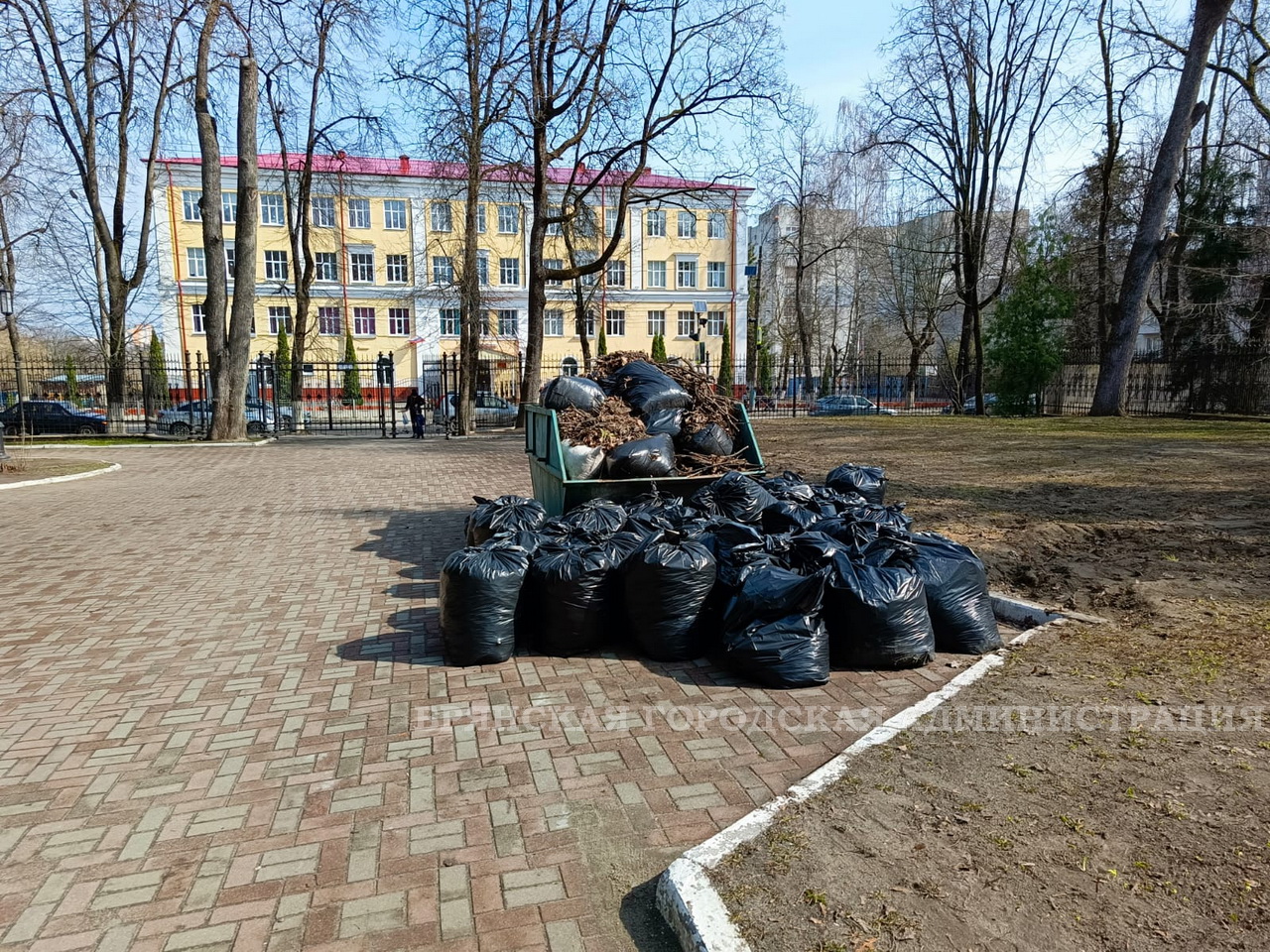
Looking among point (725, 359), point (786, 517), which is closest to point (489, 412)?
point (725, 359)

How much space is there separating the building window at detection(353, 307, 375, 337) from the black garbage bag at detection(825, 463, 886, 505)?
4503 centimetres

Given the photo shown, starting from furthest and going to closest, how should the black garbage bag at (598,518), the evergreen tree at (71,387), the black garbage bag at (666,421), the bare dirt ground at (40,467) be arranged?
the evergreen tree at (71,387) < the bare dirt ground at (40,467) < the black garbage bag at (666,421) < the black garbage bag at (598,518)

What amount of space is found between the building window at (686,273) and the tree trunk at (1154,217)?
107 feet

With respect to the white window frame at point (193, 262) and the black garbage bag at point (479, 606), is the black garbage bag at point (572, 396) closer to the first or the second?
the black garbage bag at point (479, 606)

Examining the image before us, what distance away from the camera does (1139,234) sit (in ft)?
69.2

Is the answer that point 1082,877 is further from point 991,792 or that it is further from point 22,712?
point 22,712

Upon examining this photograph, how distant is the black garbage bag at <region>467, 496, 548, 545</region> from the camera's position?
5.85 metres

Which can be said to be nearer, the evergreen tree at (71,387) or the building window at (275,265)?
the evergreen tree at (71,387)

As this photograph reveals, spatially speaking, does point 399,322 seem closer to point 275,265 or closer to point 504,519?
point 275,265

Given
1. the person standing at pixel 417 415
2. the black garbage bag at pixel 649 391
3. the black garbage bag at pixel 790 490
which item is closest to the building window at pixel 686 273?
the person standing at pixel 417 415

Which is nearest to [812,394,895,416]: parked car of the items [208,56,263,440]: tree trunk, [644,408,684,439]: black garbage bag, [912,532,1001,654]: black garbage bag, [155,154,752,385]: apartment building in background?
[155,154,752,385]: apartment building in background

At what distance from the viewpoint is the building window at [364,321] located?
4688 cm

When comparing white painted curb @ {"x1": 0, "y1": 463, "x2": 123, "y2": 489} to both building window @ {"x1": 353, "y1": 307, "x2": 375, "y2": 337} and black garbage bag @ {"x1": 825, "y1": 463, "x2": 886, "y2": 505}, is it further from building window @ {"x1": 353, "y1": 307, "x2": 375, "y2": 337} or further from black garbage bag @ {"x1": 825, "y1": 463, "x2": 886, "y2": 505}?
building window @ {"x1": 353, "y1": 307, "x2": 375, "y2": 337}

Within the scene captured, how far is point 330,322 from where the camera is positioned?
46719mm
